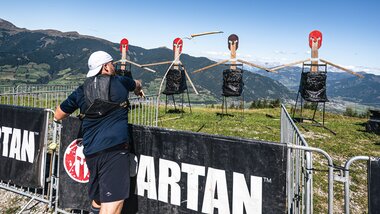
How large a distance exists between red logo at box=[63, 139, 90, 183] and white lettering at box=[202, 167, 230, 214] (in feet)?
6.89

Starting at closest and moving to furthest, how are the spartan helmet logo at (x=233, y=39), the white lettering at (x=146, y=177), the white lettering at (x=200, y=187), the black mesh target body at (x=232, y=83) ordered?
the white lettering at (x=200, y=187)
the white lettering at (x=146, y=177)
the black mesh target body at (x=232, y=83)
the spartan helmet logo at (x=233, y=39)

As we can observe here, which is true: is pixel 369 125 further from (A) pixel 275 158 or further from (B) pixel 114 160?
(B) pixel 114 160

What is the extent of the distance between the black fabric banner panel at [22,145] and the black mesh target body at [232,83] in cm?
1004

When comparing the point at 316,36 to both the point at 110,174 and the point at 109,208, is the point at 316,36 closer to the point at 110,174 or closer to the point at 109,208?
the point at 110,174

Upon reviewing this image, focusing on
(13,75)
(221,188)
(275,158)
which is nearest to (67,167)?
(221,188)

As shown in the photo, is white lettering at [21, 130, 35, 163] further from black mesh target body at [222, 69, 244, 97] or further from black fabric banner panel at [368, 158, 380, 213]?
black mesh target body at [222, 69, 244, 97]

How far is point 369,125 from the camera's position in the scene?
1200 centimetres

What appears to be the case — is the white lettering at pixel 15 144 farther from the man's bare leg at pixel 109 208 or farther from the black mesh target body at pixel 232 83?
the black mesh target body at pixel 232 83

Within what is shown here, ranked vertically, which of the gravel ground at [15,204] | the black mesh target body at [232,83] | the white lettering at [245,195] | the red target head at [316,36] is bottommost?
the gravel ground at [15,204]

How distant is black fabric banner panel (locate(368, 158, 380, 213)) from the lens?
2652 millimetres

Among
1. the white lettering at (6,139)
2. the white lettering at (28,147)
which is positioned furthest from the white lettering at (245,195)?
the white lettering at (6,139)

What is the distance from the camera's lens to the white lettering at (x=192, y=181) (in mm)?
3551

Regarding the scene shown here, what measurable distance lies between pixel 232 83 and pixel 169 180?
424 inches

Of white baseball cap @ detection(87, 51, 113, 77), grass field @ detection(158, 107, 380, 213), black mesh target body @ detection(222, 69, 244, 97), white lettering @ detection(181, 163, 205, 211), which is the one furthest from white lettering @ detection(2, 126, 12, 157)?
black mesh target body @ detection(222, 69, 244, 97)
